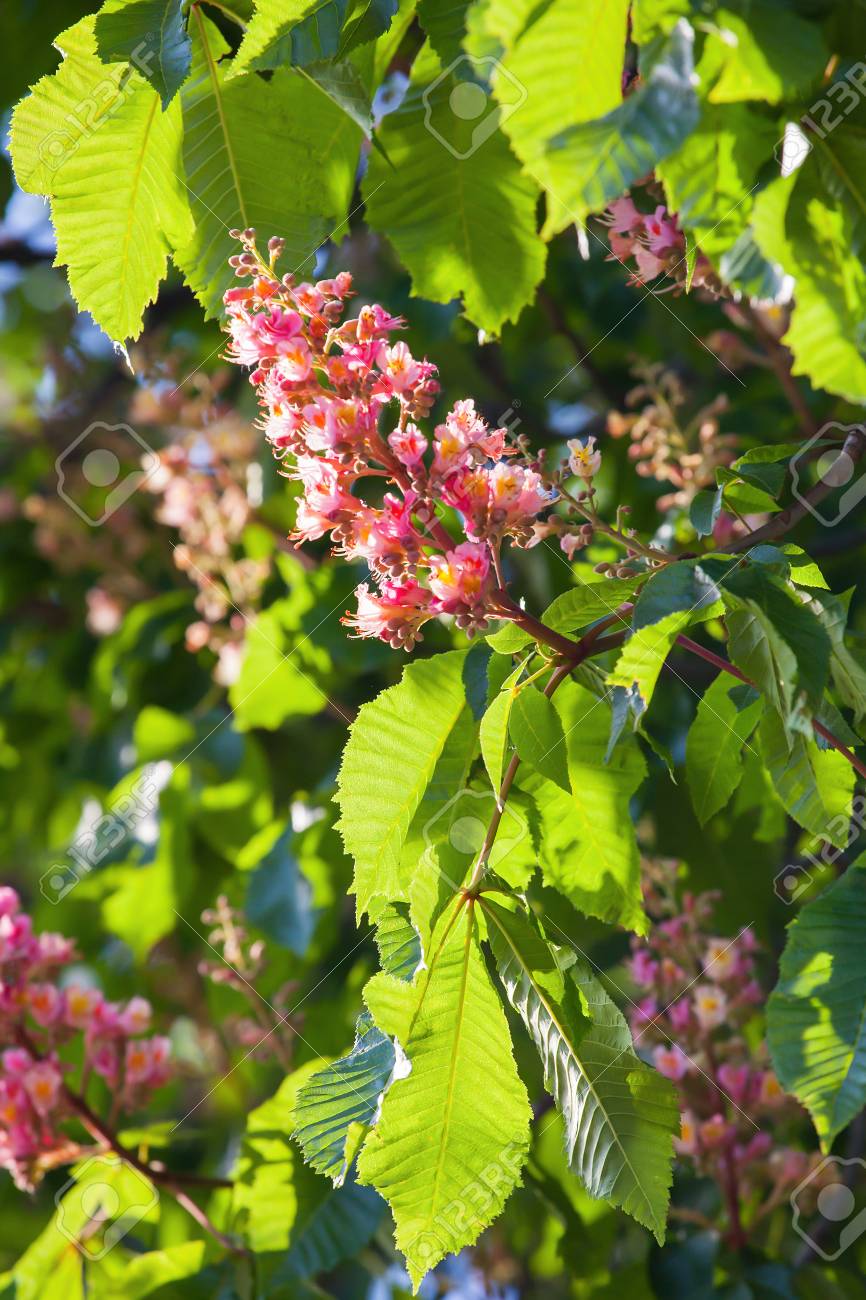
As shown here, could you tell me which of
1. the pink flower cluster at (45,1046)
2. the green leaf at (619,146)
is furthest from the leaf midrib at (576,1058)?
the pink flower cluster at (45,1046)

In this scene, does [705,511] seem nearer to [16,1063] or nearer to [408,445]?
[408,445]

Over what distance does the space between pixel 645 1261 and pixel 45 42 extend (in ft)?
8.34

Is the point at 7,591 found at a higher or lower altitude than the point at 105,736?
higher

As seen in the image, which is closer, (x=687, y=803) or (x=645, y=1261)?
(x=645, y=1261)

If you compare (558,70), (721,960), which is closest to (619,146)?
(558,70)

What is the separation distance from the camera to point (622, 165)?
0.81 metres

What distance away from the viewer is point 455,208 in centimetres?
147

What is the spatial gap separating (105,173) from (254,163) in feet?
0.52

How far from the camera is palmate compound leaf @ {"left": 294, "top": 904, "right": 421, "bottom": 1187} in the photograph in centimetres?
109

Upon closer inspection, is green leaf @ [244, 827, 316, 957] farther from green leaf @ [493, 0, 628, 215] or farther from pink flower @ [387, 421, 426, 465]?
green leaf @ [493, 0, 628, 215]

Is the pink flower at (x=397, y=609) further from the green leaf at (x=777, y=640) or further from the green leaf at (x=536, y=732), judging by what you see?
the green leaf at (x=777, y=640)

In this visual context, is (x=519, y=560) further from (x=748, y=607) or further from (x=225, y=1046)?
(x=748, y=607)

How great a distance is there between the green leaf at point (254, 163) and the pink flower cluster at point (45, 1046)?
4.10ft

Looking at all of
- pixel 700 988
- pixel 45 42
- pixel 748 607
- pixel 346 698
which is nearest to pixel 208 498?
pixel 346 698
